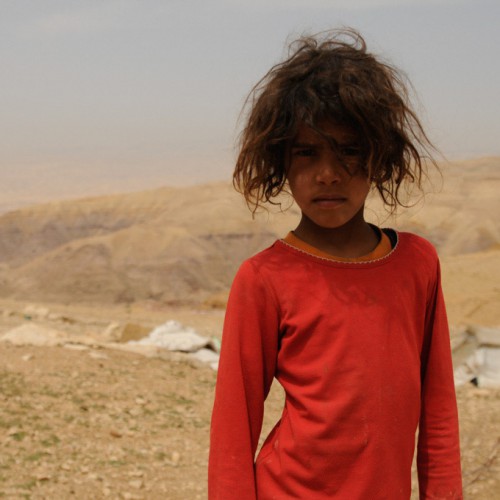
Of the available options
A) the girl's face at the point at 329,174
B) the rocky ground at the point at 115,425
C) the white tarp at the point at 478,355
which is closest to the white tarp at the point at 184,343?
the rocky ground at the point at 115,425

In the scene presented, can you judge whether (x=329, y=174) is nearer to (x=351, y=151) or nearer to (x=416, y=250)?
(x=351, y=151)

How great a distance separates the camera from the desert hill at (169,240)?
2177cm

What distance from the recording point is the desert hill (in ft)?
71.4

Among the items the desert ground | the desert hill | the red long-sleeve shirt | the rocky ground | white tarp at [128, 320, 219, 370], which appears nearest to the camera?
the red long-sleeve shirt

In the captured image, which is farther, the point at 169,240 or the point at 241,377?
the point at 169,240

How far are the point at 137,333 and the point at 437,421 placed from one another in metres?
7.10

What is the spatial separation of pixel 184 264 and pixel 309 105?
72.6ft

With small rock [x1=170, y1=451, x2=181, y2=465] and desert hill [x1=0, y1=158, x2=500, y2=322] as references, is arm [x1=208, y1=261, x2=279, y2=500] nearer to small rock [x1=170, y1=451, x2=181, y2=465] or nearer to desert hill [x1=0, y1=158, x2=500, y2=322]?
small rock [x1=170, y1=451, x2=181, y2=465]

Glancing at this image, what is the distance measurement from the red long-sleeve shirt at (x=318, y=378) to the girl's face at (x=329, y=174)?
0.09m

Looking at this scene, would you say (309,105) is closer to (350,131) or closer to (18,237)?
(350,131)

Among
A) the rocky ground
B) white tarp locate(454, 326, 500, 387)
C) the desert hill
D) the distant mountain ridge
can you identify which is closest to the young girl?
the rocky ground

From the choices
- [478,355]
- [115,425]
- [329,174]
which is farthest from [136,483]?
[478,355]

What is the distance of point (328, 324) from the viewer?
137cm

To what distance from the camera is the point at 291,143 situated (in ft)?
4.75
